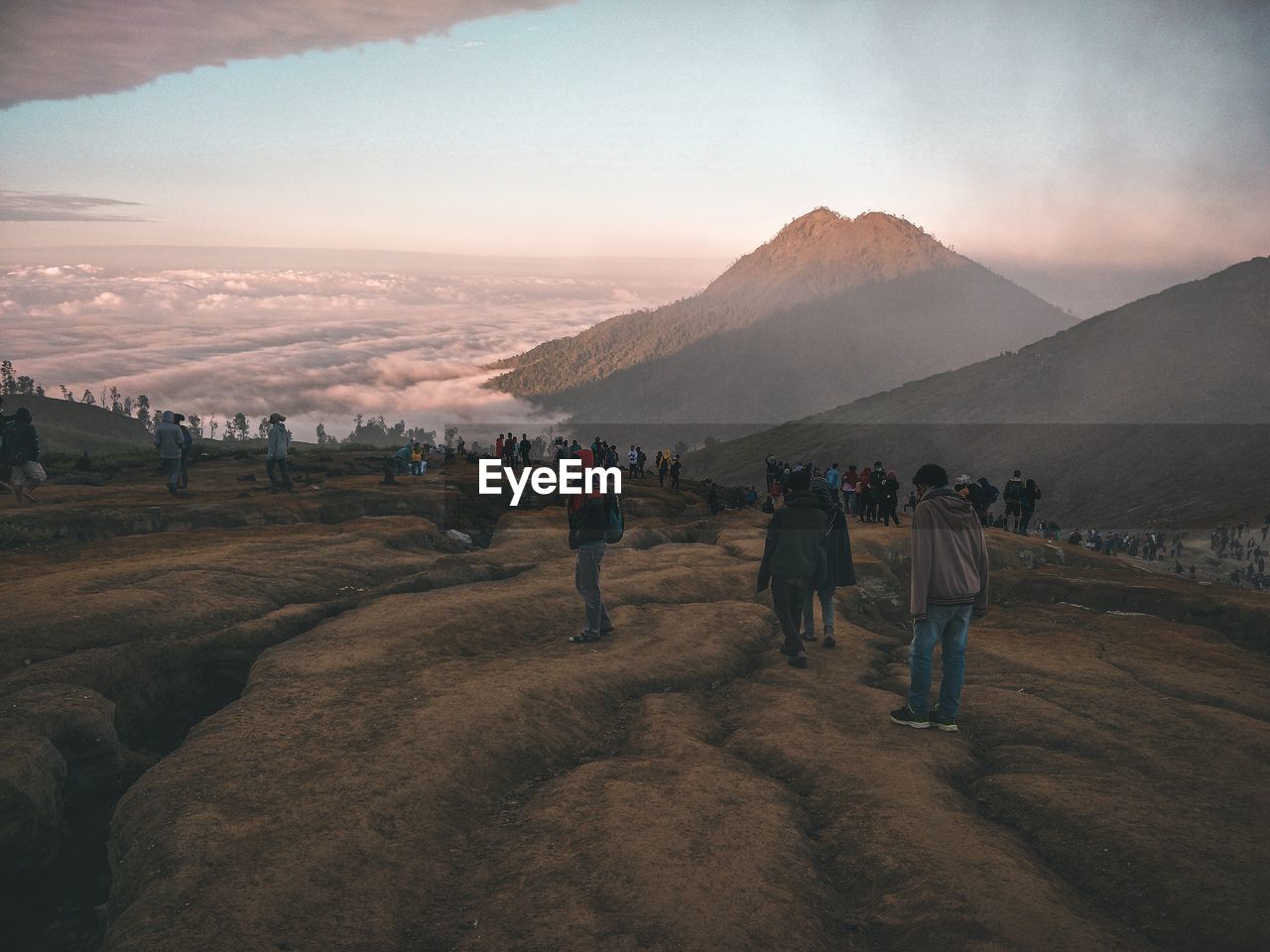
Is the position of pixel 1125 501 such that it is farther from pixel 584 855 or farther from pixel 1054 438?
pixel 584 855

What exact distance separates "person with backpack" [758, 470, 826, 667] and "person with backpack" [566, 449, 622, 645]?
2491 millimetres

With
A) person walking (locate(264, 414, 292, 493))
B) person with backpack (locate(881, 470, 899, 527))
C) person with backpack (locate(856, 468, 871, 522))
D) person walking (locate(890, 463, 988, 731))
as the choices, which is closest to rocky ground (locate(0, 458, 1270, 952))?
person walking (locate(890, 463, 988, 731))

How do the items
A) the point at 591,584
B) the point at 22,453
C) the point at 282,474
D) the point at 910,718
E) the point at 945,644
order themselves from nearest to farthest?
the point at 945,644, the point at 910,718, the point at 591,584, the point at 22,453, the point at 282,474

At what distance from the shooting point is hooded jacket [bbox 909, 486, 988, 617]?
977 cm

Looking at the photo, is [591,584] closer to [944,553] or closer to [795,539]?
[795,539]

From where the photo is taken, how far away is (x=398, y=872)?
7176mm

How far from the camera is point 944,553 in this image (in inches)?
385

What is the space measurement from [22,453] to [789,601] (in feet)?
75.2

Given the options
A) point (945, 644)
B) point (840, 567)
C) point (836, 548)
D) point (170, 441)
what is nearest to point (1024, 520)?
point (840, 567)

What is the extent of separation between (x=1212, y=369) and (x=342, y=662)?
232 metres

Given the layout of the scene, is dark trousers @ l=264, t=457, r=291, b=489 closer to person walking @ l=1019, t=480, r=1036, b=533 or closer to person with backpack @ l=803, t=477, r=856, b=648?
person with backpack @ l=803, t=477, r=856, b=648

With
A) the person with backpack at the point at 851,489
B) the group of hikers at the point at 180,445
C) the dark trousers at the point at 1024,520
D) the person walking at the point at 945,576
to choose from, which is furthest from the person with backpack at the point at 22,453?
the dark trousers at the point at 1024,520

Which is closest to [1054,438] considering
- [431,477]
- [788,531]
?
[431,477]

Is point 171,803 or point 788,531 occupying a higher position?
point 788,531
